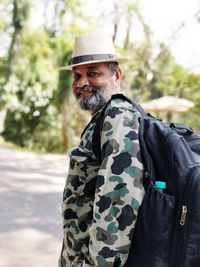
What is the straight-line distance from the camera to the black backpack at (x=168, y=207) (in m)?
1.21

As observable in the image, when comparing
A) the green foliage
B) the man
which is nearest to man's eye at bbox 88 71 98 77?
the man

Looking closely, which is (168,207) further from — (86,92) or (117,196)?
(86,92)

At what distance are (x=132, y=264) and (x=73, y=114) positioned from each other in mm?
19189

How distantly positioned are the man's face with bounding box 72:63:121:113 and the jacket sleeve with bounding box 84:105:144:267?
38cm

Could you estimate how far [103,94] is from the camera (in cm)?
172

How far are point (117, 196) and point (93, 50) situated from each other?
66cm

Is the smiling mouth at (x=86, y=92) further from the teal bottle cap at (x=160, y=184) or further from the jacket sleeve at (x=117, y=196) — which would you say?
the teal bottle cap at (x=160, y=184)

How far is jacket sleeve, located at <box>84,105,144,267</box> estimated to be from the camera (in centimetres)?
130

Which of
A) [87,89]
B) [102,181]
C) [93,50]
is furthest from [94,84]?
[102,181]

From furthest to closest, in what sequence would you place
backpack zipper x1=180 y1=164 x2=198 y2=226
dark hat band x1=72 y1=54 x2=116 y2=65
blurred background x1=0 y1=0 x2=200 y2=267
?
blurred background x1=0 y1=0 x2=200 y2=267 → dark hat band x1=72 y1=54 x2=116 y2=65 → backpack zipper x1=180 y1=164 x2=198 y2=226

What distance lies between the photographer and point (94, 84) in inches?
67.6

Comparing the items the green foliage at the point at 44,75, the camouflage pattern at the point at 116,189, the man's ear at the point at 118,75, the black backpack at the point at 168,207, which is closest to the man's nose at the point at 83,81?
the man's ear at the point at 118,75

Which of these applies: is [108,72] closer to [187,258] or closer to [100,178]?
[100,178]

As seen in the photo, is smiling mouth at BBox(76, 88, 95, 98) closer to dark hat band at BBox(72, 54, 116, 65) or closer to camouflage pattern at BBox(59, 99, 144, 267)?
dark hat band at BBox(72, 54, 116, 65)
